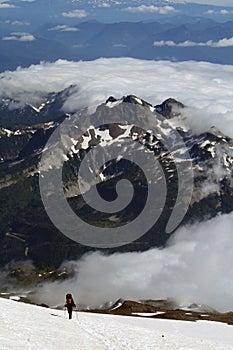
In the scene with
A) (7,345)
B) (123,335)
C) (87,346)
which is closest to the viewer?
(7,345)

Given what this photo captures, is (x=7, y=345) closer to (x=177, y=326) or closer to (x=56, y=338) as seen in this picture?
(x=56, y=338)

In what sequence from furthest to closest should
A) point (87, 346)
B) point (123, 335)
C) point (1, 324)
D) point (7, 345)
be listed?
point (123, 335)
point (1, 324)
point (87, 346)
point (7, 345)

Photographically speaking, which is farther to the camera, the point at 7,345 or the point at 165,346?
the point at 165,346

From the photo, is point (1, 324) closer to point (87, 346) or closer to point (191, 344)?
point (87, 346)

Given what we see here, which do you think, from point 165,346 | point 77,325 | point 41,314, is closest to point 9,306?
point 41,314

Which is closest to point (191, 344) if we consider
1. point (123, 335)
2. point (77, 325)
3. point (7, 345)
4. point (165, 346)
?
point (165, 346)

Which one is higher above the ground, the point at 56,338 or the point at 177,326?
the point at 56,338
